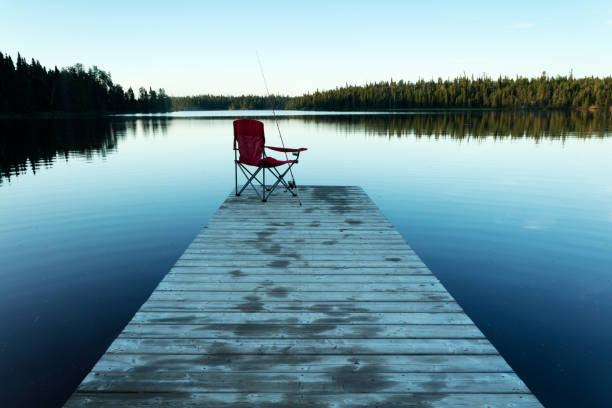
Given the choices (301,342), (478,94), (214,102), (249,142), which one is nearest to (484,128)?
(249,142)

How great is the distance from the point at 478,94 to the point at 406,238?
10482 centimetres

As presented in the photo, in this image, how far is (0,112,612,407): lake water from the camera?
9.20ft

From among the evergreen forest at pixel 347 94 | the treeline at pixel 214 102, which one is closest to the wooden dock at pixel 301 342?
the evergreen forest at pixel 347 94

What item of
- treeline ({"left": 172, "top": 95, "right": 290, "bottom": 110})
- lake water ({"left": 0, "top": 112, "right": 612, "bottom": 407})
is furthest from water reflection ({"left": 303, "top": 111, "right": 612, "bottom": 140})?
treeline ({"left": 172, "top": 95, "right": 290, "bottom": 110})

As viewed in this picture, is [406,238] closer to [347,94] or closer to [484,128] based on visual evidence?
[484,128]

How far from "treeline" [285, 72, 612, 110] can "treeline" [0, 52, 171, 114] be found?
5900 cm

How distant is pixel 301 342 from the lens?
207 cm

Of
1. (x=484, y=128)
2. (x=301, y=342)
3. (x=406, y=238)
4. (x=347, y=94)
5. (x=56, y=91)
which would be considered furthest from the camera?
(x=347, y=94)

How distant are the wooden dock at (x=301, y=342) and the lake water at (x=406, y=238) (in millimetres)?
875

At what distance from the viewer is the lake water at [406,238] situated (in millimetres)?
2803

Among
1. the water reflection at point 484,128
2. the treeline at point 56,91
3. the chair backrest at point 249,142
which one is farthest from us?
the treeline at point 56,91

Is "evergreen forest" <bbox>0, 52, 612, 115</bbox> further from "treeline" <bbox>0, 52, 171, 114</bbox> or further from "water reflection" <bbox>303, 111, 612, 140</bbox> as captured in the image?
"water reflection" <bbox>303, 111, 612, 140</bbox>

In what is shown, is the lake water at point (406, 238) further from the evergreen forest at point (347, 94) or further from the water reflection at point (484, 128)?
the evergreen forest at point (347, 94)

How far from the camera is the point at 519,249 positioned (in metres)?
5.01
